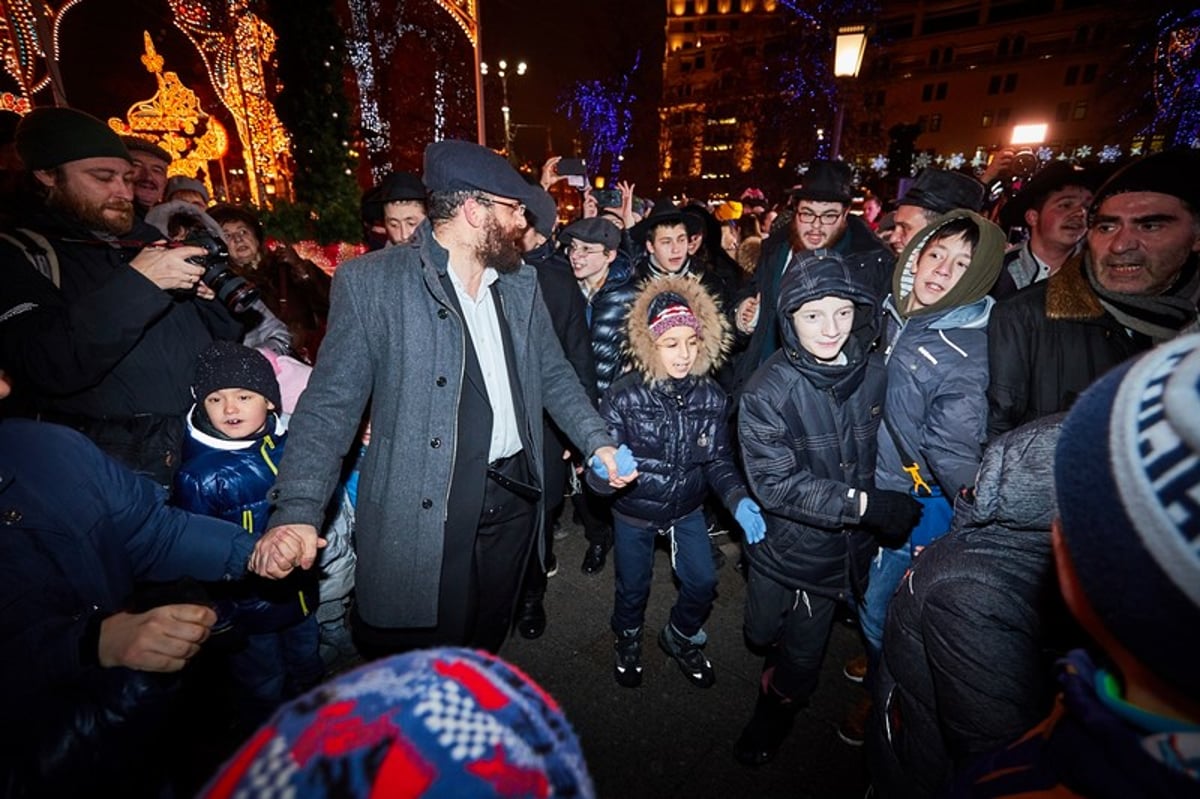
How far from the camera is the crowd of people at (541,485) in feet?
2.10

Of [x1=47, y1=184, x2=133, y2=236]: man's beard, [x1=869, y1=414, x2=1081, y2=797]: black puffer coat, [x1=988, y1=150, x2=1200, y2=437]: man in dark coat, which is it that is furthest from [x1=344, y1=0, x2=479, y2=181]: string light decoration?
[x1=869, y1=414, x2=1081, y2=797]: black puffer coat

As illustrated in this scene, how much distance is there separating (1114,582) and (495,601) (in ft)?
8.19

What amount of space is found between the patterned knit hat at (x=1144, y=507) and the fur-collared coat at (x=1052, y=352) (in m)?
2.25

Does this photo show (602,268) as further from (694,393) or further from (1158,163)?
(1158,163)

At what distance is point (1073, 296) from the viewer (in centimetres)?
255

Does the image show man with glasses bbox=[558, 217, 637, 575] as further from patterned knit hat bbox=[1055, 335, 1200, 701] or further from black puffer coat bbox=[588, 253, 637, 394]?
patterned knit hat bbox=[1055, 335, 1200, 701]

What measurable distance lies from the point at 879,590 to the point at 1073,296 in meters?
1.82

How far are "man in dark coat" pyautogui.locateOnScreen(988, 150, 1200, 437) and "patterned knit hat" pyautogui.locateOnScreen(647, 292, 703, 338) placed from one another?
1.57 metres

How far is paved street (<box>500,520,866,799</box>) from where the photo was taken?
255 centimetres

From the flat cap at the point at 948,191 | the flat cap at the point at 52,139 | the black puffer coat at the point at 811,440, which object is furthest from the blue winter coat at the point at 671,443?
the flat cap at the point at 52,139

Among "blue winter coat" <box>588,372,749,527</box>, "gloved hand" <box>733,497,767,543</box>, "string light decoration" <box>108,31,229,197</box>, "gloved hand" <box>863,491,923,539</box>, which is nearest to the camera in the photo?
"gloved hand" <box>863,491,923,539</box>

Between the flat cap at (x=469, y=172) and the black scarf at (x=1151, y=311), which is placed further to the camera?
the black scarf at (x=1151, y=311)

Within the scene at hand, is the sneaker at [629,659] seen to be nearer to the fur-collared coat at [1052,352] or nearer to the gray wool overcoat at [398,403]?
the gray wool overcoat at [398,403]

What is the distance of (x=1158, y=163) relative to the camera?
251cm
